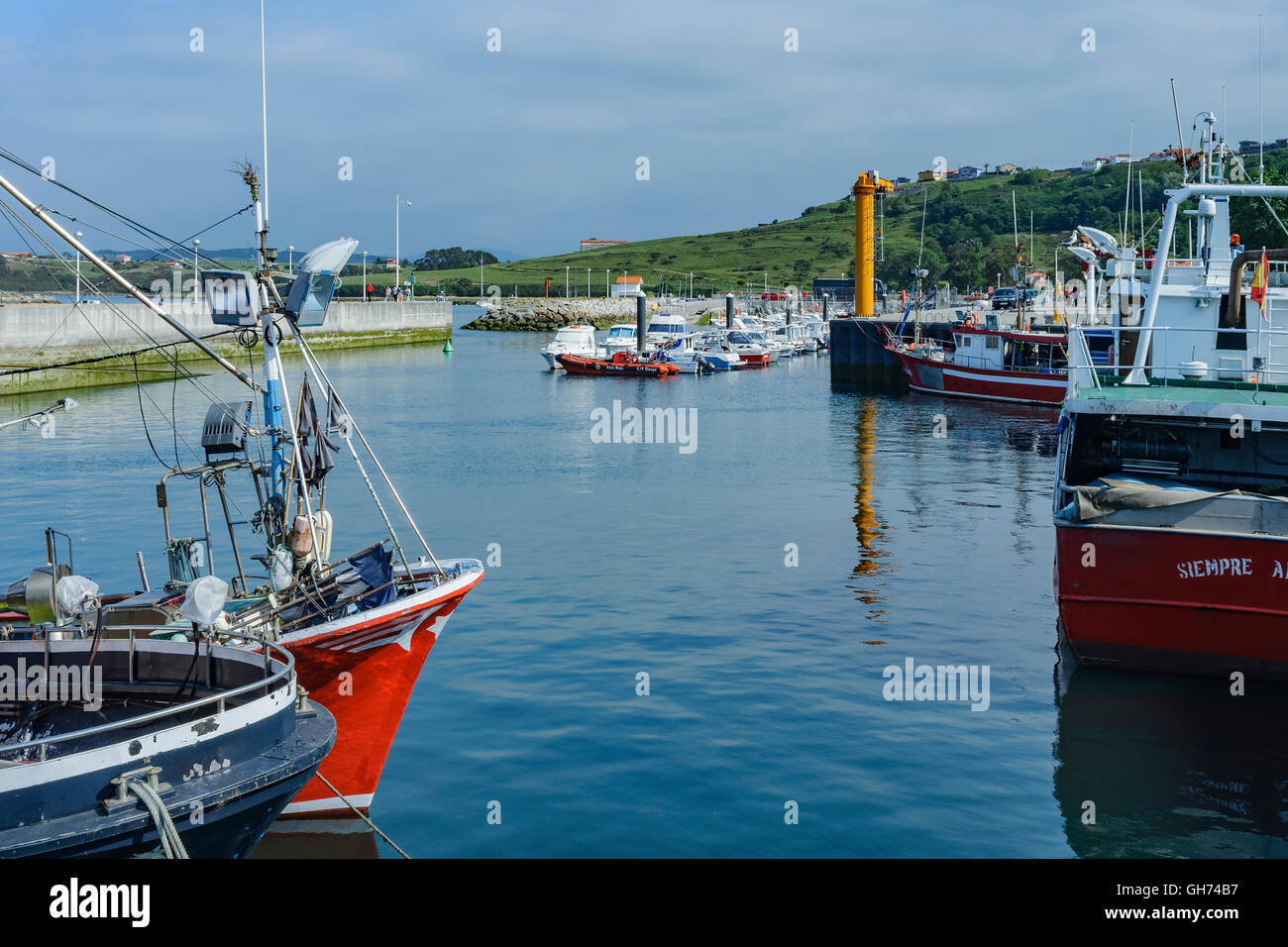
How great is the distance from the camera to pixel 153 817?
8.90 metres

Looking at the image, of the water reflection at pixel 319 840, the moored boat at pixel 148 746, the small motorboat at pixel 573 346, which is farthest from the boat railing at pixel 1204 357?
the small motorboat at pixel 573 346

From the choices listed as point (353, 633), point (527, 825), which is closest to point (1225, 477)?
point (527, 825)

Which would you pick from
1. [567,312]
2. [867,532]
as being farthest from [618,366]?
[567,312]

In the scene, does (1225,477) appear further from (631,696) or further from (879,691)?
(631,696)

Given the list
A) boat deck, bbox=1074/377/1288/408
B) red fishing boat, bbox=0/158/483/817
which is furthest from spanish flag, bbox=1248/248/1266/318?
red fishing boat, bbox=0/158/483/817

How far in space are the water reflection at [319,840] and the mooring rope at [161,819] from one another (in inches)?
155

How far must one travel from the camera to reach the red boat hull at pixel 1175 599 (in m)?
14.8

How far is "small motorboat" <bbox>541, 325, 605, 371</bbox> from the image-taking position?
274 ft

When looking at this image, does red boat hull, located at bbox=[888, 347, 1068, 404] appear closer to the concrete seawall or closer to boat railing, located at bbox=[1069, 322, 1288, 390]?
boat railing, located at bbox=[1069, 322, 1288, 390]

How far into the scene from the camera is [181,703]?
10.3 m

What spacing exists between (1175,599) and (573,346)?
7357cm

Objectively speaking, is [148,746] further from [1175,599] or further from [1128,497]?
[1175,599]

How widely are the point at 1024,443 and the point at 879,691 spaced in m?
31.1

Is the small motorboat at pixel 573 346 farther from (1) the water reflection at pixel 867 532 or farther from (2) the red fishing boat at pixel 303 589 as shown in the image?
(2) the red fishing boat at pixel 303 589
